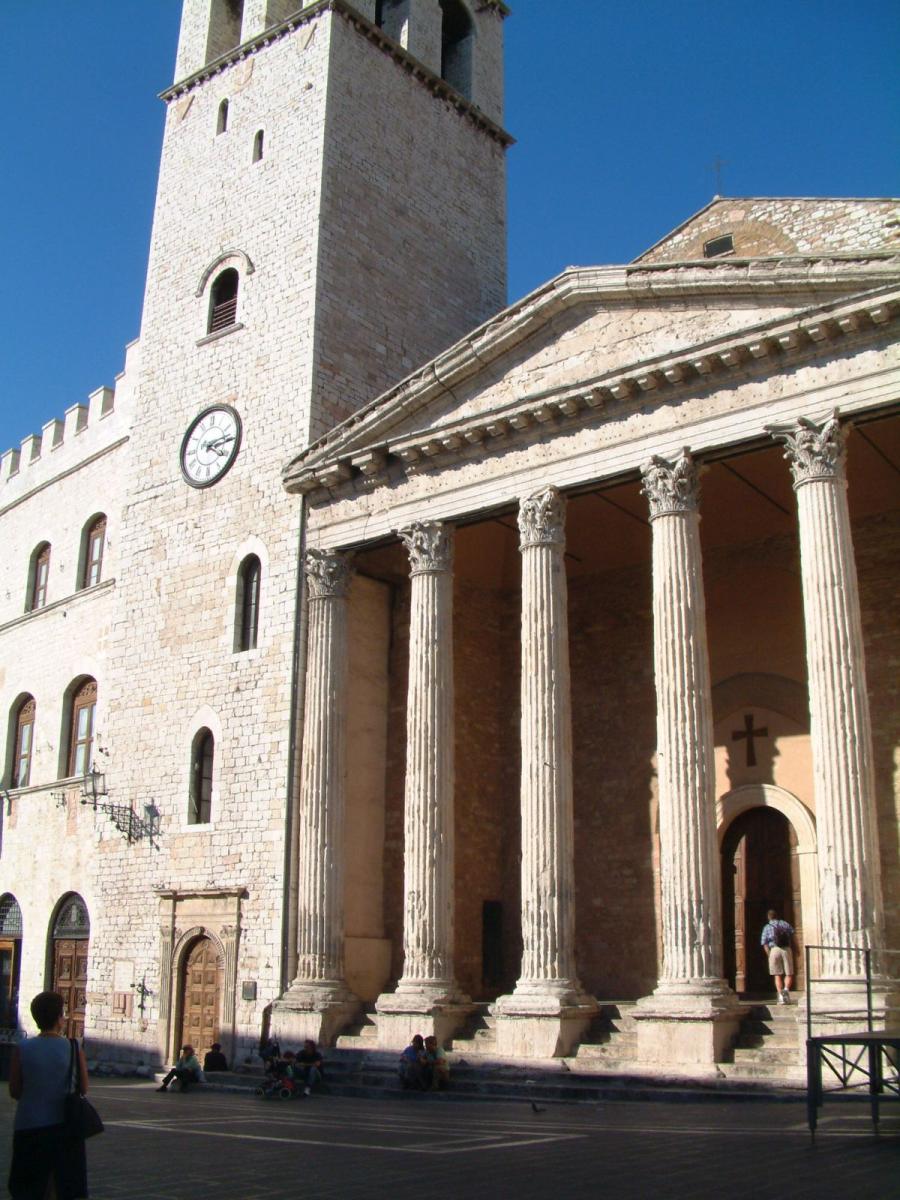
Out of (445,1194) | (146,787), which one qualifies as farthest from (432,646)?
(445,1194)

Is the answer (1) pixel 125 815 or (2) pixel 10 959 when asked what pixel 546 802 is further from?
(2) pixel 10 959

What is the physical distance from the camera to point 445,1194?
742 centimetres

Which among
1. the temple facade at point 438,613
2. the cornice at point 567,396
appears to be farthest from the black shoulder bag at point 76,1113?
the cornice at point 567,396

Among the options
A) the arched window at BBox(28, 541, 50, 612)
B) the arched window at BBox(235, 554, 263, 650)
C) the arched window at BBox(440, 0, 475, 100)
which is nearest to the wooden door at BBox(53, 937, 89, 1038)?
the arched window at BBox(235, 554, 263, 650)

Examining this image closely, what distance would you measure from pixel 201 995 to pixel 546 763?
7.68 metres

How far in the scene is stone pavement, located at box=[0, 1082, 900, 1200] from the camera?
7562 mm

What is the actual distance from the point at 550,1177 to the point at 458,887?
1388 centimetres

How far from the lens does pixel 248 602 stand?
876 inches

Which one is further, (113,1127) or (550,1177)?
(113,1127)

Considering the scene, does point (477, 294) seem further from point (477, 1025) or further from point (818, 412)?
point (477, 1025)

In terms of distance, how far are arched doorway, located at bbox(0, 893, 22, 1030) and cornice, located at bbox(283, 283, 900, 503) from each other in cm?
1164

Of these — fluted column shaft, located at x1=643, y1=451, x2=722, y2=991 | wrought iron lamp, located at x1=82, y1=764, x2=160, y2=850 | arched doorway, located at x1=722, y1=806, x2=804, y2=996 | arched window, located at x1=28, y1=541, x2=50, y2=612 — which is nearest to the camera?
fluted column shaft, located at x1=643, y1=451, x2=722, y2=991

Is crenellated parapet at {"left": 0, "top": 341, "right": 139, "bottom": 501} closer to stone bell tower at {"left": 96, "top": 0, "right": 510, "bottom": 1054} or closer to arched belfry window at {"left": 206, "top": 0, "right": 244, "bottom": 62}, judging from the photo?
stone bell tower at {"left": 96, "top": 0, "right": 510, "bottom": 1054}

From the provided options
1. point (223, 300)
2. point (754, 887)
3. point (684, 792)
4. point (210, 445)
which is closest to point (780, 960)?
point (754, 887)
